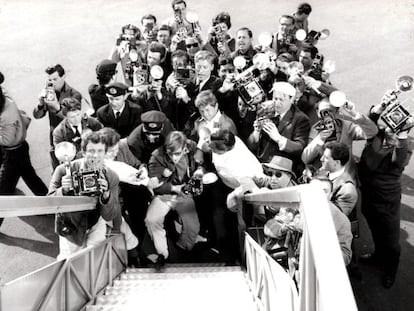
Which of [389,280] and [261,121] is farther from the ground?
[261,121]

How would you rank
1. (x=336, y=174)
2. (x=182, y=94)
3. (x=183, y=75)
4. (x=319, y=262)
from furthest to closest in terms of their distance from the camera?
1. (x=183, y=75)
2. (x=182, y=94)
3. (x=336, y=174)
4. (x=319, y=262)

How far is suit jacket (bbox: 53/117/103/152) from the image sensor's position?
4.76 meters

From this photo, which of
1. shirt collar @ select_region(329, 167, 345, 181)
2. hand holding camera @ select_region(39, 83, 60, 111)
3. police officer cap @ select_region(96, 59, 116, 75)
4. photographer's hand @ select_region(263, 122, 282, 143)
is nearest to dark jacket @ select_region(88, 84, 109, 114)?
police officer cap @ select_region(96, 59, 116, 75)

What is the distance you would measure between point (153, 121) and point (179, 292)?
1725 millimetres

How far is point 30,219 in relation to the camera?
18.8 ft

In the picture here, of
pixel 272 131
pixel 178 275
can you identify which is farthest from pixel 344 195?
pixel 178 275

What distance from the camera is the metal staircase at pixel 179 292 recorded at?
3197mm

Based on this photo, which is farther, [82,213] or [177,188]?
[177,188]

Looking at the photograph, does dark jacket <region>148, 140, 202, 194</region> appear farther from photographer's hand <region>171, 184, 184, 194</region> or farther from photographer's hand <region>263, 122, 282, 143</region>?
photographer's hand <region>263, 122, 282, 143</region>

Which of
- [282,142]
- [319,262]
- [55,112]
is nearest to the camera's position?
[319,262]

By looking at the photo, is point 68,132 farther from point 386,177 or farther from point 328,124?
point 386,177

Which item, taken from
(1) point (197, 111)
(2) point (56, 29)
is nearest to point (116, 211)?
(1) point (197, 111)

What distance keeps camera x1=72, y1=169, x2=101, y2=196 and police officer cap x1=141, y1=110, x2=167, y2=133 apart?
114 centimetres

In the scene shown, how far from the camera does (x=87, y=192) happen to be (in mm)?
3545
